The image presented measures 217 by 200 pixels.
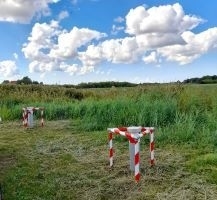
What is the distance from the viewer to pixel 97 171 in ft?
28.7

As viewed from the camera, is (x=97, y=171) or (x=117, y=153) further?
(x=117, y=153)

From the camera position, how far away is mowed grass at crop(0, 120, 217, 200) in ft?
23.8

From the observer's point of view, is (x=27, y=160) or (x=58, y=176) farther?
(x=27, y=160)

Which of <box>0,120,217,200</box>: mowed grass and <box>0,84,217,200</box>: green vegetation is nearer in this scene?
<box>0,120,217,200</box>: mowed grass

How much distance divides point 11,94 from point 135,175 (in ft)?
63.9

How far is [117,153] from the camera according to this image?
34.2 feet

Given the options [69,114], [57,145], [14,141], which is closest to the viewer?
[57,145]

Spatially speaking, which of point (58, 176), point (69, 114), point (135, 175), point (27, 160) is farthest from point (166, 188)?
point (69, 114)

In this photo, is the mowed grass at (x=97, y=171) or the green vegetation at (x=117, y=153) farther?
the green vegetation at (x=117, y=153)

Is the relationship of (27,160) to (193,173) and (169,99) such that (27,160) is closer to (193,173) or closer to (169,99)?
(193,173)

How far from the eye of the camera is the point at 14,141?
43.5ft

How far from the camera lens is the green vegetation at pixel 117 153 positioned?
24.5 ft

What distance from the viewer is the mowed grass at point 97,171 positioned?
23.8ft

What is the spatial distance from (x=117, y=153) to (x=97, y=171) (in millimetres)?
1737
